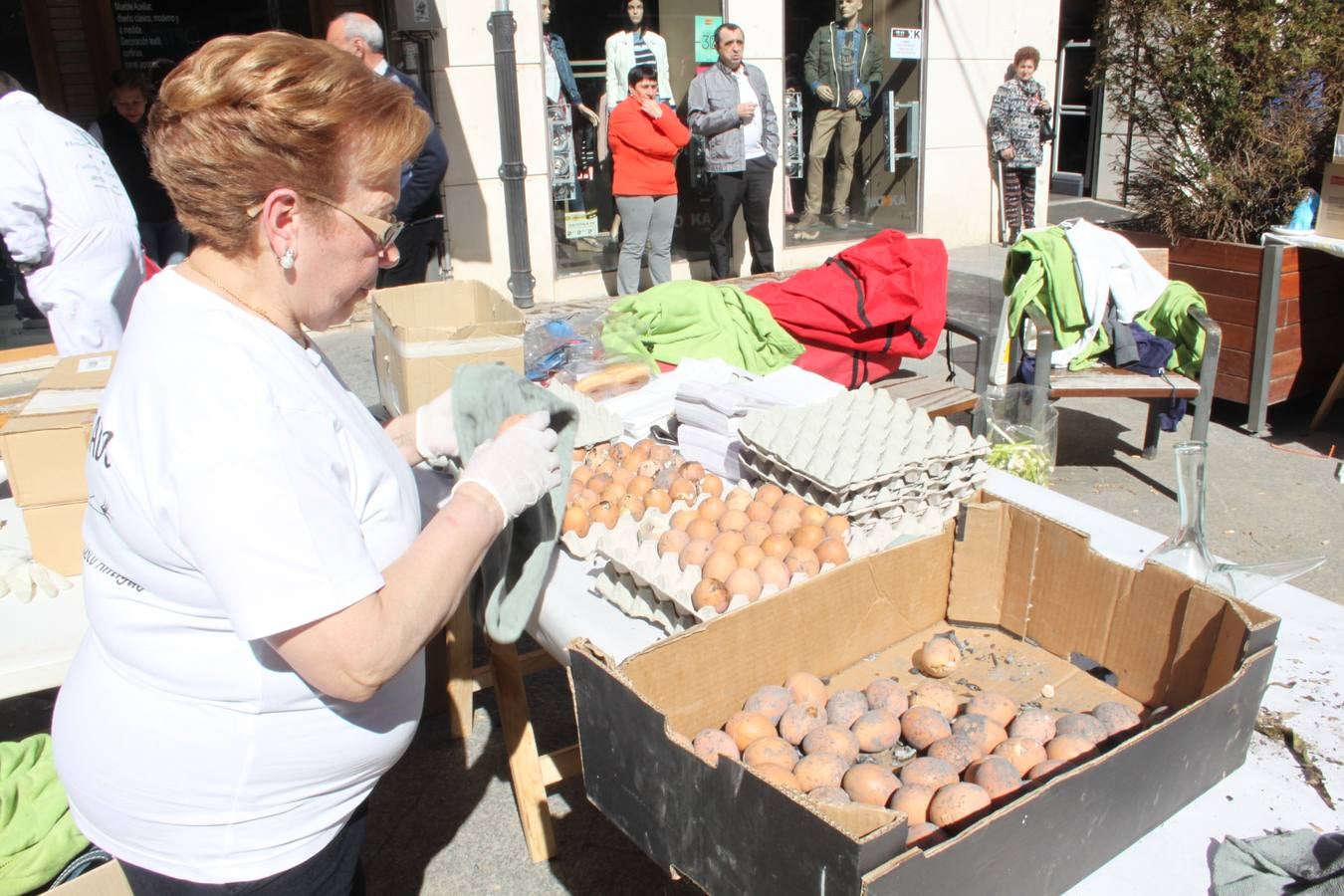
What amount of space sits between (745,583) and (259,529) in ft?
3.54

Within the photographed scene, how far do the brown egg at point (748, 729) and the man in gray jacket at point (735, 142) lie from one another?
700 cm

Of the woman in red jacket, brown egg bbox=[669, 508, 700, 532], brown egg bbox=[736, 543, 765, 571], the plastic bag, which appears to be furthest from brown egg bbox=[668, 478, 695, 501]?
the woman in red jacket

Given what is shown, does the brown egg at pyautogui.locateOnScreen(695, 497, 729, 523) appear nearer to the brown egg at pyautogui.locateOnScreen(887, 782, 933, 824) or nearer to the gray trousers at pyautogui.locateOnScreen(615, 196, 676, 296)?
the brown egg at pyautogui.locateOnScreen(887, 782, 933, 824)

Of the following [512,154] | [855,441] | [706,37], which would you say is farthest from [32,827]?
[706,37]

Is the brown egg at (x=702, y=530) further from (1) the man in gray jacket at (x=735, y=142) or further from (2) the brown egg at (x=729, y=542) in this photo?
(1) the man in gray jacket at (x=735, y=142)

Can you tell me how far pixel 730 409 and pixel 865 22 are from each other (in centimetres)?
843

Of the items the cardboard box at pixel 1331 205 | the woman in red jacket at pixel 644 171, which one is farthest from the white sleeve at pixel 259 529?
the woman in red jacket at pixel 644 171

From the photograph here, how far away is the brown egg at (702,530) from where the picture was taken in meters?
2.27

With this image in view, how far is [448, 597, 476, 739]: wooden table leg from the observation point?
124 inches

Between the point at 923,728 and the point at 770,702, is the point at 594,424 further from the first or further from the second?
the point at 923,728

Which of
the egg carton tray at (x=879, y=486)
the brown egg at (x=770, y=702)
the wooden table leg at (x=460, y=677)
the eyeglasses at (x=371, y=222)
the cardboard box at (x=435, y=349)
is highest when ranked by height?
the eyeglasses at (x=371, y=222)

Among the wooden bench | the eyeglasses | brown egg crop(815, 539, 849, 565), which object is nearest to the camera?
the eyeglasses

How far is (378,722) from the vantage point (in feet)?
4.88

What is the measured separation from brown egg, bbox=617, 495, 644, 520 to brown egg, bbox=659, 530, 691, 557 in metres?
0.18
